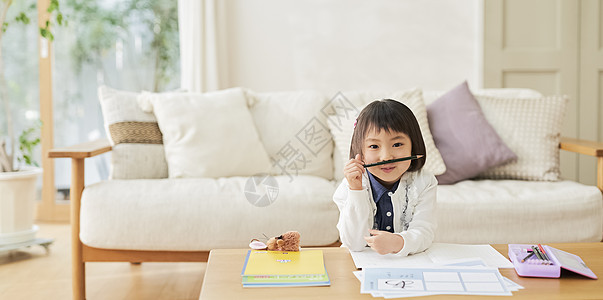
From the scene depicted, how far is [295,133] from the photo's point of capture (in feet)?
9.09

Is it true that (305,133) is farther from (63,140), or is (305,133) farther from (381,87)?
(63,140)

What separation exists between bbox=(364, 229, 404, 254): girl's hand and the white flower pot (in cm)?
225

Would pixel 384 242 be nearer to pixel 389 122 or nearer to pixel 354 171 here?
pixel 354 171

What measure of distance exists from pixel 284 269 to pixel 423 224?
1.36ft

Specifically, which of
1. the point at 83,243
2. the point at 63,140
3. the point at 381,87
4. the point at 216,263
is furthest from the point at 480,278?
the point at 63,140

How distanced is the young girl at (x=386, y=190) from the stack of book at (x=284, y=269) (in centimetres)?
13

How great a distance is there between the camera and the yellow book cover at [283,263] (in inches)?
48.5

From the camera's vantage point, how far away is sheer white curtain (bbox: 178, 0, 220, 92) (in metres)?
3.57

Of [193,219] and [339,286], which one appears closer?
[339,286]

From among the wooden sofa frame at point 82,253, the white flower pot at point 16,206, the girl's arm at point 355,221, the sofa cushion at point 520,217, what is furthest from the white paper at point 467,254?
the white flower pot at point 16,206

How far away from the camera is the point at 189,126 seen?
2.57m

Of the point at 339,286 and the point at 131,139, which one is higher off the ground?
the point at 131,139

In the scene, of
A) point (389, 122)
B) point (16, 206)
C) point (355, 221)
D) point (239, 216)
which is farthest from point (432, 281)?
point (16, 206)

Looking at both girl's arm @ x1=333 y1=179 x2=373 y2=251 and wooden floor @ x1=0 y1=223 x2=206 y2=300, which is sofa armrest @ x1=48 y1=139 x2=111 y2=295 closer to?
wooden floor @ x1=0 y1=223 x2=206 y2=300
